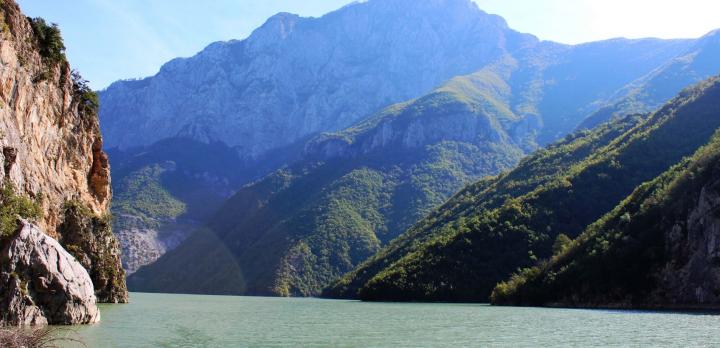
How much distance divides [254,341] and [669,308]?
53.3 meters

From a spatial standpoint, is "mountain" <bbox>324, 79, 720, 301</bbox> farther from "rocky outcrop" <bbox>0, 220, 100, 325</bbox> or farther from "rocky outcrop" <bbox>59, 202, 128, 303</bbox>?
"rocky outcrop" <bbox>0, 220, 100, 325</bbox>

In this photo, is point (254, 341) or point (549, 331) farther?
point (549, 331)

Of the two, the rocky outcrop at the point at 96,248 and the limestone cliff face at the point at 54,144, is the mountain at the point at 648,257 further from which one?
the limestone cliff face at the point at 54,144

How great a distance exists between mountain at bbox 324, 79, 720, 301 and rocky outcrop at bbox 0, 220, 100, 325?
234 ft

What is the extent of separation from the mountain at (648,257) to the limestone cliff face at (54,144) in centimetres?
5381

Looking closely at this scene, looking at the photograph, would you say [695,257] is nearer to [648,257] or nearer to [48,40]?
[648,257]

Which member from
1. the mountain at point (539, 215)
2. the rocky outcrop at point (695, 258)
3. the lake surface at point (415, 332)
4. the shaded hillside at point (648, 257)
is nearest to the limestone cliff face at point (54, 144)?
the lake surface at point (415, 332)

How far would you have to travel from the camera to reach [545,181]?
443 ft

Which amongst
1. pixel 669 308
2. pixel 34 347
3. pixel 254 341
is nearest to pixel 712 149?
pixel 669 308

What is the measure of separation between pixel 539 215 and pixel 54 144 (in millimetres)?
73973

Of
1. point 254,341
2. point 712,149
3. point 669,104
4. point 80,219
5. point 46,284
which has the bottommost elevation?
point 254,341

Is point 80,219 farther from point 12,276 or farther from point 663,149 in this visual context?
point 663,149

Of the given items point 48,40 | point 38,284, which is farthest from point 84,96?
point 38,284

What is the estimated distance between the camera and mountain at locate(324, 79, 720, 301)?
108 metres
